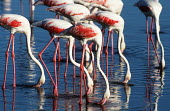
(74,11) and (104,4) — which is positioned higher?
(104,4)

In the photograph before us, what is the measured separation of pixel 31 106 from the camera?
8953 millimetres

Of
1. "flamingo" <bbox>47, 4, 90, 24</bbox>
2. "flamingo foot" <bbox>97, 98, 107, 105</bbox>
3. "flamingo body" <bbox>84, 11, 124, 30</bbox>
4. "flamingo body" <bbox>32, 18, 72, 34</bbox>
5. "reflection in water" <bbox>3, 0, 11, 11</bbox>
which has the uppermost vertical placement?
"reflection in water" <bbox>3, 0, 11, 11</bbox>

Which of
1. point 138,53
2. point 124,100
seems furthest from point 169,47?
point 124,100

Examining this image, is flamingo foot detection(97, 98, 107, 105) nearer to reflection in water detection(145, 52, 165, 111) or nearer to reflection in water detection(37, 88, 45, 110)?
reflection in water detection(145, 52, 165, 111)

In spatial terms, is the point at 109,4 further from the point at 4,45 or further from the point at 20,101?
the point at 20,101

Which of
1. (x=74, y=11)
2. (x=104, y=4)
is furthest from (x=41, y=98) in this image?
(x=104, y=4)

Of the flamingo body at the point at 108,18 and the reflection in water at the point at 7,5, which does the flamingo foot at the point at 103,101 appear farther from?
the reflection in water at the point at 7,5

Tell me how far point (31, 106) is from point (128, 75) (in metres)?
2.48

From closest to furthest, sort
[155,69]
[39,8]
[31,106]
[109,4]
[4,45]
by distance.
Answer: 1. [31,106]
2. [155,69]
3. [109,4]
4. [4,45]
5. [39,8]

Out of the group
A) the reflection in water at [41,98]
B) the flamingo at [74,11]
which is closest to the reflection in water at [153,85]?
the reflection in water at [41,98]

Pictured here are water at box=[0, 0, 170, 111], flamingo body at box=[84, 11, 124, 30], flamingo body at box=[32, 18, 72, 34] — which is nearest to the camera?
water at box=[0, 0, 170, 111]

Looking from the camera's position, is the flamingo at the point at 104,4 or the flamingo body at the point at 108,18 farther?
the flamingo at the point at 104,4

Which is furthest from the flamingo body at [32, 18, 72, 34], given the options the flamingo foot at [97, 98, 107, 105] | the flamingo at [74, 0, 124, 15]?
the flamingo at [74, 0, 124, 15]

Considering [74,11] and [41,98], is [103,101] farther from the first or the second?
[74,11]
